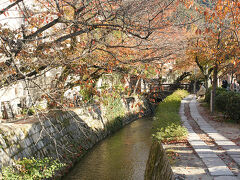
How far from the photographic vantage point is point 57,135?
33.7 ft

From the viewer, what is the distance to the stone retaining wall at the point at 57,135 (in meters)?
7.25

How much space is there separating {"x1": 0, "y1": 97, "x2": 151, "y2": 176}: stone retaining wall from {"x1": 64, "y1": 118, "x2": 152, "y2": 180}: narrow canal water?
479 mm

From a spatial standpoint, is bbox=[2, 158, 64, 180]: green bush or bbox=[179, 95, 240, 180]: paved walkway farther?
bbox=[2, 158, 64, 180]: green bush

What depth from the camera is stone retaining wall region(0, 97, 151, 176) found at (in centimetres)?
725

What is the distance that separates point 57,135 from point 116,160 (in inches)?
105

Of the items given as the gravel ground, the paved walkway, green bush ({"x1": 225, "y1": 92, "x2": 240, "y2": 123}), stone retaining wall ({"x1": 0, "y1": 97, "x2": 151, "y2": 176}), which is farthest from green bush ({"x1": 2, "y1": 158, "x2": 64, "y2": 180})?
green bush ({"x1": 225, "y1": 92, "x2": 240, "y2": 123})

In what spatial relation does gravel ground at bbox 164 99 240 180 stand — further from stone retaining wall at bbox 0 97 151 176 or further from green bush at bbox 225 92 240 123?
stone retaining wall at bbox 0 97 151 176

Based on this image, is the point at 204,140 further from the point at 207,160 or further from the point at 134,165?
the point at 134,165

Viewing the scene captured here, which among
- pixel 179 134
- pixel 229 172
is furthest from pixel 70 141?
pixel 229 172

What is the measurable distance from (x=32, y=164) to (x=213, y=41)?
38.3 feet

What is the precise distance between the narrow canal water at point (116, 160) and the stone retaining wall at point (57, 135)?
479 mm

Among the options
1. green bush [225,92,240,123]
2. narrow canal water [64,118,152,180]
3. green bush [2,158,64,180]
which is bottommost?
narrow canal water [64,118,152,180]

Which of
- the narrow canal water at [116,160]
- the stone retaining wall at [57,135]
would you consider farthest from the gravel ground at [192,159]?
the stone retaining wall at [57,135]

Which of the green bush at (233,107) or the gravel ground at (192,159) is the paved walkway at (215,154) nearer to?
the gravel ground at (192,159)
